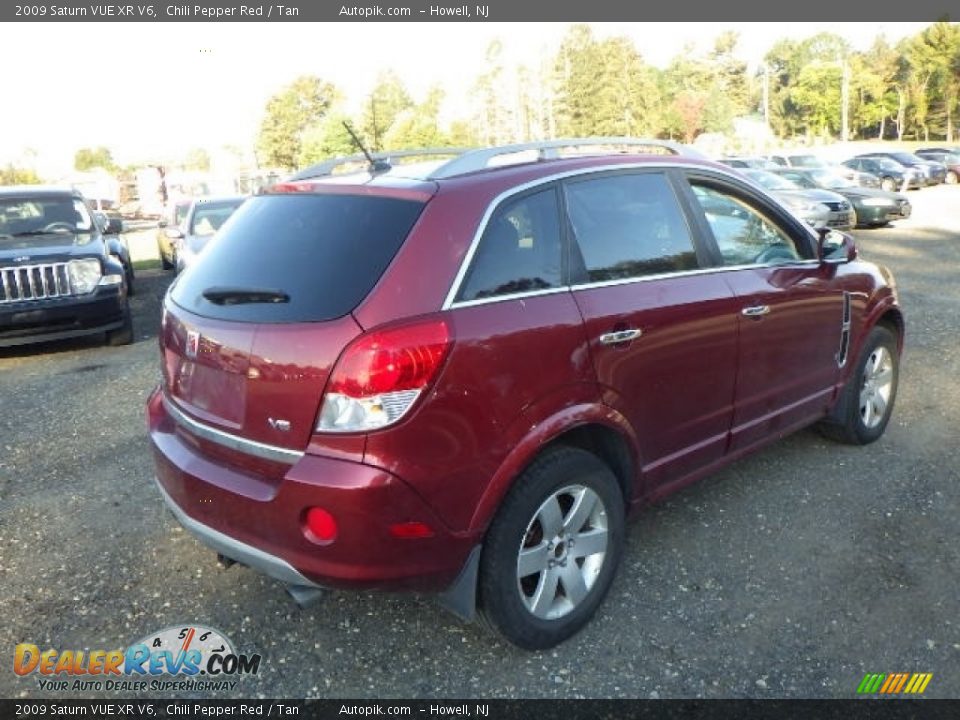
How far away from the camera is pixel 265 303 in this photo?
104 inches

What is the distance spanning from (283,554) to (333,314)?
0.81 m

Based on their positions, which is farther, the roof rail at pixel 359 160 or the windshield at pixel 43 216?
the windshield at pixel 43 216

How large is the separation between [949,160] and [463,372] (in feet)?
130

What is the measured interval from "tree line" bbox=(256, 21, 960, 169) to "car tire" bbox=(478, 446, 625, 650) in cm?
5519

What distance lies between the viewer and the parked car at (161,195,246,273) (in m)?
10.8

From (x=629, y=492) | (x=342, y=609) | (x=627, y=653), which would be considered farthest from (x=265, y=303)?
(x=627, y=653)

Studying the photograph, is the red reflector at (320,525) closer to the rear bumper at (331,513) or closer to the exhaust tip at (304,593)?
the rear bumper at (331,513)

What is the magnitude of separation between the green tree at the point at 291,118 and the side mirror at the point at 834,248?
66080mm

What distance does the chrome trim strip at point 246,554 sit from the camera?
8.27ft

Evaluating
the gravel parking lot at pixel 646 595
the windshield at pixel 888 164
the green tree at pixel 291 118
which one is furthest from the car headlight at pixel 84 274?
the green tree at pixel 291 118

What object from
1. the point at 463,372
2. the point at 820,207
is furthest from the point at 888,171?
the point at 463,372

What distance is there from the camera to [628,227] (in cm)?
320

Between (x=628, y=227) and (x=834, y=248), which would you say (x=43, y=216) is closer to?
(x=628, y=227)

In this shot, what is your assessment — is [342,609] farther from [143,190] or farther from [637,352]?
[143,190]
